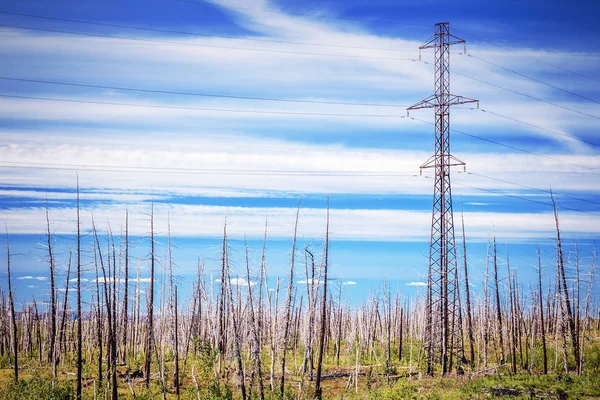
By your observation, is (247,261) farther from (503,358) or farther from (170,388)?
(503,358)

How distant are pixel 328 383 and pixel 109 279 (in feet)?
69.0

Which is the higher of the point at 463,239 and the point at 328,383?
the point at 463,239

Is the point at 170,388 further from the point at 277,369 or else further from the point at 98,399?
the point at 277,369

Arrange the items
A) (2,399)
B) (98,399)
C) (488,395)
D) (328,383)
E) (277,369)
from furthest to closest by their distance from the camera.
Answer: (277,369) → (328,383) → (98,399) → (2,399) → (488,395)

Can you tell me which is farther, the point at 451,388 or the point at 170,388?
the point at 170,388

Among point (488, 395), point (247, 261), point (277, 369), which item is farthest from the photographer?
point (277, 369)

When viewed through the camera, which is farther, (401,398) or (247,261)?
(247,261)

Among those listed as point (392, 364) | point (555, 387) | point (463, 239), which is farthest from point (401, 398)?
point (392, 364)

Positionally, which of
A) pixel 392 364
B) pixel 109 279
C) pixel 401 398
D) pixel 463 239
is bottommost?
pixel 392 364

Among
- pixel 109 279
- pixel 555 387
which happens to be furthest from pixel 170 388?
pixel 555 387

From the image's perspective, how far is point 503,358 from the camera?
49062 millimetres

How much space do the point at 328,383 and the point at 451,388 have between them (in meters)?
16.0

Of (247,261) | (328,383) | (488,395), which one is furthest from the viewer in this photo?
(328,383)

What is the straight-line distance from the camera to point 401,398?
28438 millimetres
